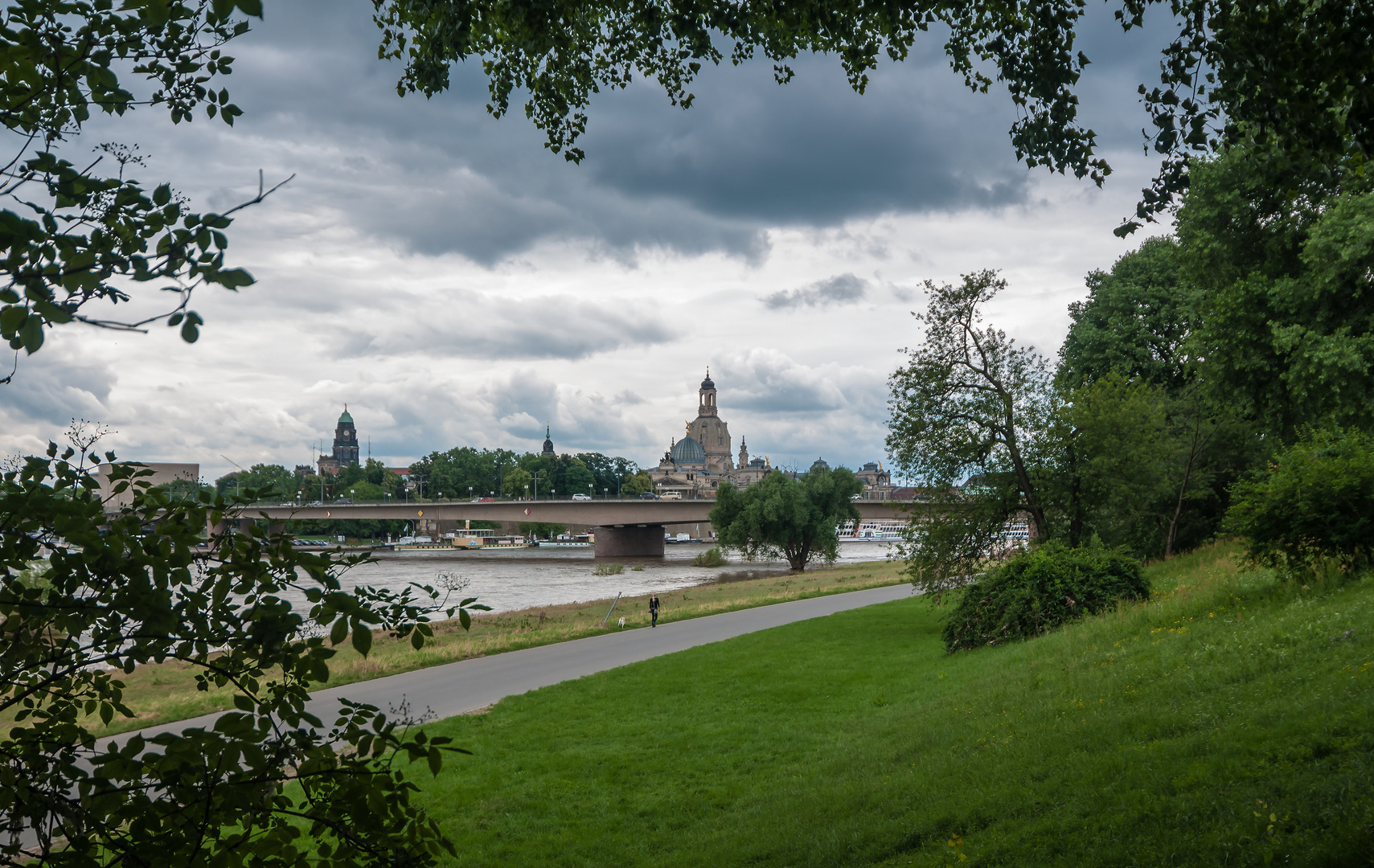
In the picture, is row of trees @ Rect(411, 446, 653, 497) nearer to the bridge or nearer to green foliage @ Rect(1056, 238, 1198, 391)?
the bridge

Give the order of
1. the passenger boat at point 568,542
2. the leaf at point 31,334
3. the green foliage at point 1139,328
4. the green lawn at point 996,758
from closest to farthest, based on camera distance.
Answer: the leaf at point 31,334, the green lawn at point 996,758, the green foliage at point 1139,328, the passenger boat at point 568,542

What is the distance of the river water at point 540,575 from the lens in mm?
49281

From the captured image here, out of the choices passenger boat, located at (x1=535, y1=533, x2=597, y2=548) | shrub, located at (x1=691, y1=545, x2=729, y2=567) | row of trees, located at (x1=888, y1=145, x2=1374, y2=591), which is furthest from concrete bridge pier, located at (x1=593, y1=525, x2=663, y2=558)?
row of trees, located at (x1=888, y1=145, x2=1374, y2=591)

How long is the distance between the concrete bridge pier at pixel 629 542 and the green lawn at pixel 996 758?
78.1 metres

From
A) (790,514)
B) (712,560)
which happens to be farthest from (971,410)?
(712,560)

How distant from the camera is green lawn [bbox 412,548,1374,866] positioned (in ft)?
20.5

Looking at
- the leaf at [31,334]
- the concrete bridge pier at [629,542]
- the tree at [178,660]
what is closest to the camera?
the leaf at [31,334]

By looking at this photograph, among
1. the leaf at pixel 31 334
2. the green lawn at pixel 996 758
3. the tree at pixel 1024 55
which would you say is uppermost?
the tree at pixel 1024 55

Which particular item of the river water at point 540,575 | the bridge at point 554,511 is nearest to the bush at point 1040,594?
the river water at point 540,575

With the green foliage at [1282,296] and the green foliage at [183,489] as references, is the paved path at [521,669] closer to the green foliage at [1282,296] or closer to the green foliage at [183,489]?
the green foliage at [183,489]

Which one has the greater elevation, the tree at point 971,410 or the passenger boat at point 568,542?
the tree at point 971,410

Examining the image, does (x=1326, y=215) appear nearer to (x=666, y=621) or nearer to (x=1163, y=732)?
(x=1163, y=732)

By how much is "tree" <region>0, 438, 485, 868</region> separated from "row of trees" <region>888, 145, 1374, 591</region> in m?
20.3

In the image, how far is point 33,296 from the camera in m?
2.77
